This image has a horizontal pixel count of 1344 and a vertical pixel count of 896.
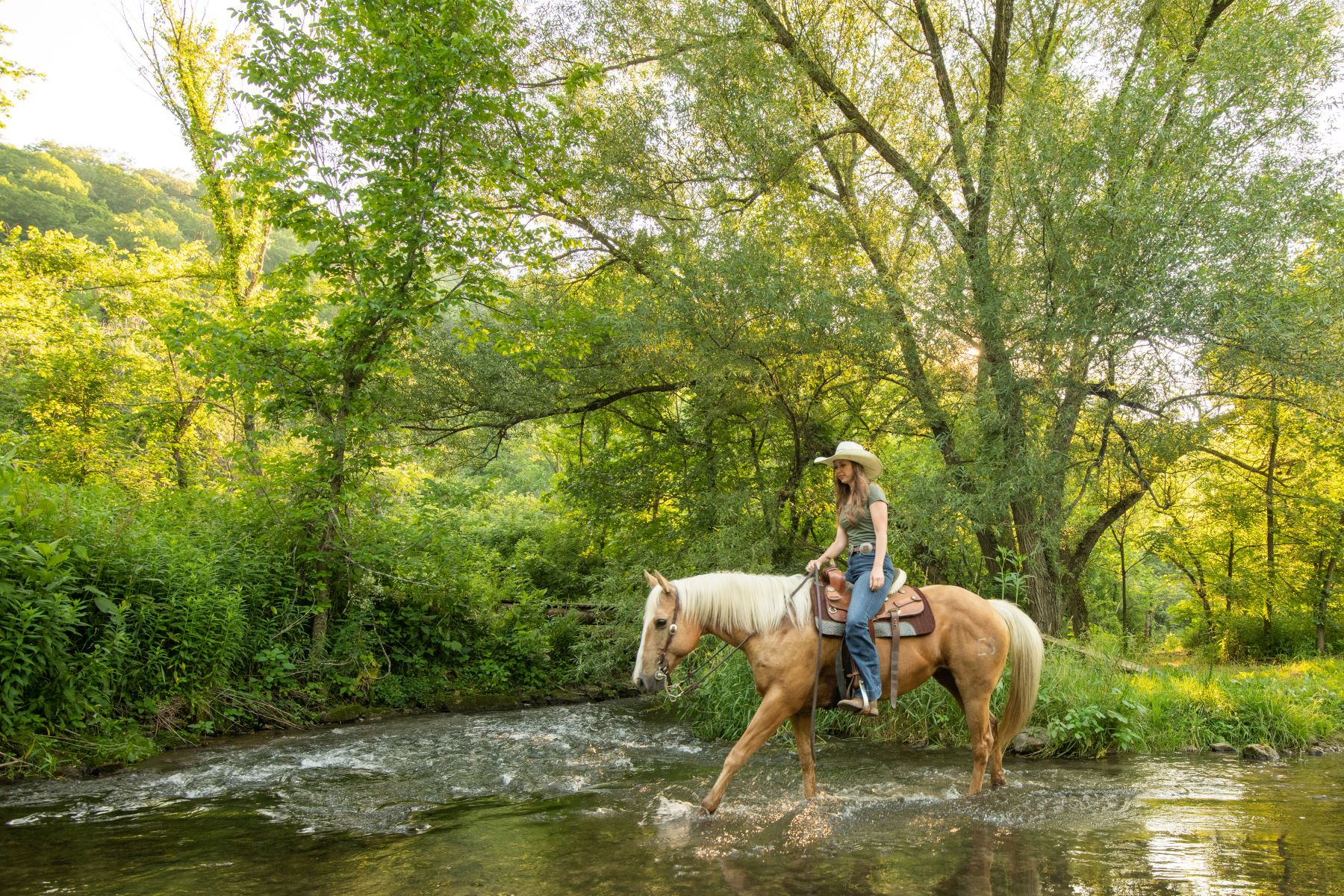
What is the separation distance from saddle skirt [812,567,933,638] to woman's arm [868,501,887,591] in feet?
0.91

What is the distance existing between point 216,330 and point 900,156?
34.6 ft

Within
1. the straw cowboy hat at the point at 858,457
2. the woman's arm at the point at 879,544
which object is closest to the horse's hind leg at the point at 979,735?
the woman's arm at the point at 879,544

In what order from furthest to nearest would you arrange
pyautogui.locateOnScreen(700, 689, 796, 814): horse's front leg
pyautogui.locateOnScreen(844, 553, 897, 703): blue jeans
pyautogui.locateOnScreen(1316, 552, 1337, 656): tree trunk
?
pyautogui.locateOnScreen(1316, 552, 1337, 656): tree trunk < pyautogui.locateOnScreen(844, 553, 897, 703): blue jeans < pyautogui.locateOnScreen(700, 689, 796, 814): horse's front leg

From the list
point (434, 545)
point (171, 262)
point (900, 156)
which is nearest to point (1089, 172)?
point (900, 156)

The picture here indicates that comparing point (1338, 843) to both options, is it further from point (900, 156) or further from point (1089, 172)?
point (900, 156)

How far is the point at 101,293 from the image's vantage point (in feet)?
56.0

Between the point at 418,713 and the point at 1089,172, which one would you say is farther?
the point at 418,713

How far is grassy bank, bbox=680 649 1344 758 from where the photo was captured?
7.32 meters

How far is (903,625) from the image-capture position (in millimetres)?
5680

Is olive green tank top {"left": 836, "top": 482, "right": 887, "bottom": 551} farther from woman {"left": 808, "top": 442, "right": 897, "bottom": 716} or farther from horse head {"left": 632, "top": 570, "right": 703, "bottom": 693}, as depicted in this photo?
horse head {"left": 632, "top": 570, "right": 703, "bottom": 693}

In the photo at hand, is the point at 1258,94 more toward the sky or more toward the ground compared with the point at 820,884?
more toward the sky

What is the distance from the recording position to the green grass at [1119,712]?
732 centimetres

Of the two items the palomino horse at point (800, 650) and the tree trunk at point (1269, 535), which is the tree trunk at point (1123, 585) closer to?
the tree trunk at point (1269, 535)

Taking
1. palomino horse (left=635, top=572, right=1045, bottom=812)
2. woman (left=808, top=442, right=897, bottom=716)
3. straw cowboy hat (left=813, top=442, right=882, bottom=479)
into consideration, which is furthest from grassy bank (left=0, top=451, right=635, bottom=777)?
straw cowboy hat (left=813, top=442, right=882, bottom=479)
